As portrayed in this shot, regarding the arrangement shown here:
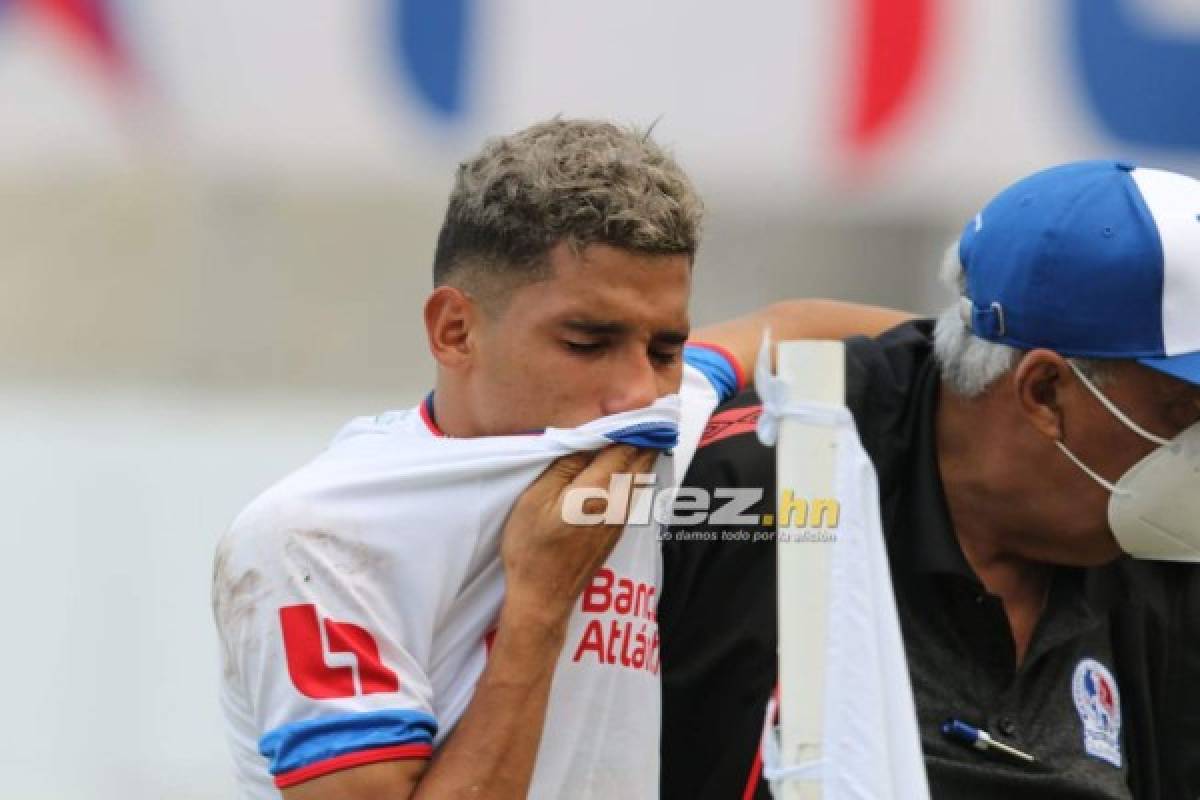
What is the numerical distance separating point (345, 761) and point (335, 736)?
0.09 feet

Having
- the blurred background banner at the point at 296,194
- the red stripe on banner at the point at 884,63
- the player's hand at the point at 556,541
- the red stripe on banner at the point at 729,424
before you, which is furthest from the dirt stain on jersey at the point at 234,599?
the red stripe on banner at the point at 884,63

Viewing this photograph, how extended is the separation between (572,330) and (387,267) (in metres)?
1.60

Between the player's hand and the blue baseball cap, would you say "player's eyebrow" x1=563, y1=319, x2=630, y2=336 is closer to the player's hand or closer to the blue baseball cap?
the player's hand

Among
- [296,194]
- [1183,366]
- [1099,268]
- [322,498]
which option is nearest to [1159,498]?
[1183,366]

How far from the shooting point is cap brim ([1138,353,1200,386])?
2.14m

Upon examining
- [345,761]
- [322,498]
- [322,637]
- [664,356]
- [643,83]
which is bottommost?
[345,761]

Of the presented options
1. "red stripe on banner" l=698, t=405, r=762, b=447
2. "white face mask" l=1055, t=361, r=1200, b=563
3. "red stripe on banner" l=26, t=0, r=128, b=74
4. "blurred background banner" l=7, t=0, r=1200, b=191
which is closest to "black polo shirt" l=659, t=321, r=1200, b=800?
"red stripe on banner" l=698, t=405, r=762, b=447

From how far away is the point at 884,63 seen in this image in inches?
138

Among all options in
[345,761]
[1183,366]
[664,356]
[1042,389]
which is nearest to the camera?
[345,761]

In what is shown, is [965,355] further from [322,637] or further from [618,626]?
[322,637]

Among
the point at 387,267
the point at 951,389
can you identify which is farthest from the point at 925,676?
the point at 387,267

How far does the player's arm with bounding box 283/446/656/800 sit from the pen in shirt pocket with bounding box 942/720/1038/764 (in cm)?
55

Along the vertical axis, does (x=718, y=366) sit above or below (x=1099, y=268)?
below

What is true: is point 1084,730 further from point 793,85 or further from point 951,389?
point 793,85
